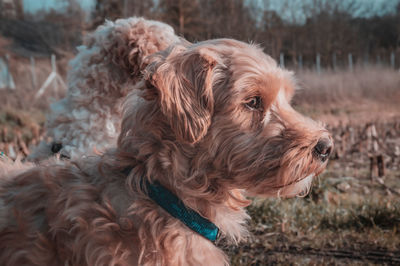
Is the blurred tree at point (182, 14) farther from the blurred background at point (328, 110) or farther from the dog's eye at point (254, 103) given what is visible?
the dog's eye at point (254, 103)

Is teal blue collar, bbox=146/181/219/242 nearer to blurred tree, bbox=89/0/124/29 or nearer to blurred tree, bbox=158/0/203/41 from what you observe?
blurred tree, bbox=158/0/203/41

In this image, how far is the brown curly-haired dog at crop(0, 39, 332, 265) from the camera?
2.29 metres

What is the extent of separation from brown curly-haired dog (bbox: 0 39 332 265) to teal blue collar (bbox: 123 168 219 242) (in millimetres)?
14

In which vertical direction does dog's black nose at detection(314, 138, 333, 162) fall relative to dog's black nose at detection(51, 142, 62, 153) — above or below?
above

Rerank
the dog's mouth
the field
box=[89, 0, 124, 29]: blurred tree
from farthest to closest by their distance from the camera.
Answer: box=[89, 0, 124, 29]: blurred tree → the field → the dog's mouth

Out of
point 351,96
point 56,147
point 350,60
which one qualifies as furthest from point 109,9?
point 56,147

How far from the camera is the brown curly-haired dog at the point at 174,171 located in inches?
90.2

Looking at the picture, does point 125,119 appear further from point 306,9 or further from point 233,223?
point 306,9

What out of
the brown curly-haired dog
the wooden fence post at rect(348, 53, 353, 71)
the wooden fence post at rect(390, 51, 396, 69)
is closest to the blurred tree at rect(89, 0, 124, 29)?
the wooden fence post at rect(348, 53, 353, 71)

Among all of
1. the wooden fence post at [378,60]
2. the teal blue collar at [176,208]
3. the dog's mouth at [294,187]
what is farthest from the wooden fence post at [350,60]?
the teal blue collar at [176,208]

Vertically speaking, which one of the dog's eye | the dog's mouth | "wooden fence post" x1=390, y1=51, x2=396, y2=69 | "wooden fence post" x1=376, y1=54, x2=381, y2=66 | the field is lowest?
the field

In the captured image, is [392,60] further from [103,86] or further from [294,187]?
[294,187]

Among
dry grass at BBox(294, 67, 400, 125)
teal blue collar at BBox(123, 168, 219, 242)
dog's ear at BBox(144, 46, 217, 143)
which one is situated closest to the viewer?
dog's ear at BBox(144, 46, 217, 143)

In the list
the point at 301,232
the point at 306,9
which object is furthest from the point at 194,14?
the point at 301,232
